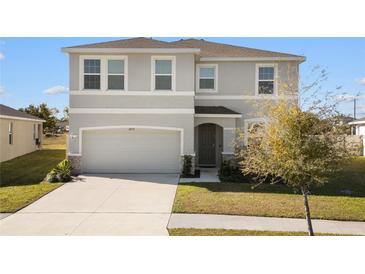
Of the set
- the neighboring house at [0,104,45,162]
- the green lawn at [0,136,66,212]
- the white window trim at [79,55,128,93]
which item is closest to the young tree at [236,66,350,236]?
the green lawn at [0,136,66,212]

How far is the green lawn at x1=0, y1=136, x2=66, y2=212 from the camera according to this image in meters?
10.1

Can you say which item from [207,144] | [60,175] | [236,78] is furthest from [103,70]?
[236,78]

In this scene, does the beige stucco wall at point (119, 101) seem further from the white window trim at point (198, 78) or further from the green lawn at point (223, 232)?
the green lawn at point (223, 232)

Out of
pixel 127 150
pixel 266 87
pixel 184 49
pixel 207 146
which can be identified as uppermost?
pixel 184 49

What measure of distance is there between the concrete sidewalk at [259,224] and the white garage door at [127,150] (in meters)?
6.14

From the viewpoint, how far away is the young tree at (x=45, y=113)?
27656 mm

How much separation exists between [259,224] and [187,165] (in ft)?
21.1

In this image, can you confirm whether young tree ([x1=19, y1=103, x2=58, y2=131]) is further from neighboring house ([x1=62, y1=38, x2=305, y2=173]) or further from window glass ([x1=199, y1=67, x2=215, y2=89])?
window glass ([x1=199, y1=67, x2=215, y2=89])

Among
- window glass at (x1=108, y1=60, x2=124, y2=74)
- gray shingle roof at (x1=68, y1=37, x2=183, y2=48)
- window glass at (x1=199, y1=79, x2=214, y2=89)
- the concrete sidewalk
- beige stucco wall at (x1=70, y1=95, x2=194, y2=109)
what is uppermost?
gray shingle roof at (x1=68, y1=37, x2=183, y2=48)

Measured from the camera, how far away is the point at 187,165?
14.3 metres

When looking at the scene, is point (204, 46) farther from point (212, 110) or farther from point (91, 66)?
point (91, 66)

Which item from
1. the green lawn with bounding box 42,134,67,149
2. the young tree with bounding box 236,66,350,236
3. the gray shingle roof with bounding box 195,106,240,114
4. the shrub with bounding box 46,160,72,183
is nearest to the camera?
the young tree with bounding box 236,66,350,236
